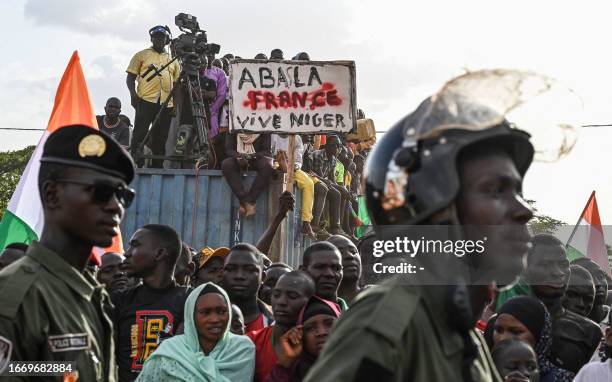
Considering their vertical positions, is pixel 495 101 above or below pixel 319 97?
below

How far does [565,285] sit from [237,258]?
2.03 meters

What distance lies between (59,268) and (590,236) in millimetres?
9554

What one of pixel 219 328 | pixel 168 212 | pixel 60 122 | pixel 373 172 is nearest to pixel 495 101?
pixel 373 172

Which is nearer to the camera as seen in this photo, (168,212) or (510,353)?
(510,353)

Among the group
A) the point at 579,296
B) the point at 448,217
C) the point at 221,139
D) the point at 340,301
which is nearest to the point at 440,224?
the point at 448,217

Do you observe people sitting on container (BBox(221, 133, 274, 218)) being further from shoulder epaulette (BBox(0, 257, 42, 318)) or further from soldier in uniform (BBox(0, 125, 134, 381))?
shoulder epaulette (BBox(0, 257, 42, 318))

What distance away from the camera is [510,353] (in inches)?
179

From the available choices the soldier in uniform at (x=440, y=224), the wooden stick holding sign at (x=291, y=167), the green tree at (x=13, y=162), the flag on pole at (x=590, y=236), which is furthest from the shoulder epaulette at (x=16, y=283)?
the green tree at (x=13, y=162)

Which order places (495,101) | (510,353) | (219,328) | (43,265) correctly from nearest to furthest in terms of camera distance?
(495,101) → (43,265) → (510,353) → (219,328)

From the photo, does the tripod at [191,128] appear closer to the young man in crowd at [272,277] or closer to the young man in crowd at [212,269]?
the young man in crowd at [212,269]

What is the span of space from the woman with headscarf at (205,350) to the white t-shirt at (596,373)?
1.75 metres

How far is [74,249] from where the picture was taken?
9.77 ft

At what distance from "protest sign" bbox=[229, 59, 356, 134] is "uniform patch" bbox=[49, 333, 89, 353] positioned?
6737 mm

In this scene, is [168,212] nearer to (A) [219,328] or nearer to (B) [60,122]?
Answer: (B) [60,122]
